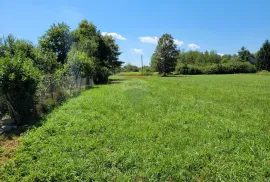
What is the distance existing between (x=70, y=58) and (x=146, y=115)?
9684 mm

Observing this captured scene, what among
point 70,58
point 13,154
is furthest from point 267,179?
point 70,58

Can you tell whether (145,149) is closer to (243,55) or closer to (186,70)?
(186,70)

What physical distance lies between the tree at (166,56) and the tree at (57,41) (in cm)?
3124

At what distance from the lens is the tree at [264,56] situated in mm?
53219

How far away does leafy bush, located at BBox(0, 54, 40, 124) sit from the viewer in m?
5.62

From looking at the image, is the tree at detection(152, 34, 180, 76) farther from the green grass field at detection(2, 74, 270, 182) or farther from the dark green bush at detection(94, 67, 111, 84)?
the green grass field at detection(2, 74, 270, 182)

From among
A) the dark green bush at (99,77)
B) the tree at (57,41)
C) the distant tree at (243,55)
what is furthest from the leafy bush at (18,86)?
the distant tree at (243,55)

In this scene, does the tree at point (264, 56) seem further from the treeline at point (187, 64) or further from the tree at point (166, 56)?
the tree at point (166, 56)

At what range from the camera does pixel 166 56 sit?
4850 cm

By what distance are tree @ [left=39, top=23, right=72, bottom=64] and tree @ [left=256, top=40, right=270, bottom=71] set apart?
2097 inches

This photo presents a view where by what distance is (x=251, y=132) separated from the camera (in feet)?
16.0

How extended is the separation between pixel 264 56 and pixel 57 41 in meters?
54.2

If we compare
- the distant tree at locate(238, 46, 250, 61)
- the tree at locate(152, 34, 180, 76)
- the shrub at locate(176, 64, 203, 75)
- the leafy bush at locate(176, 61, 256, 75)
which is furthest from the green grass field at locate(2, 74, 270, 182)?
the distant tree at locate(238, 46, 250, 61)

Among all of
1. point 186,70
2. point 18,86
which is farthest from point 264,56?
point 18,86
